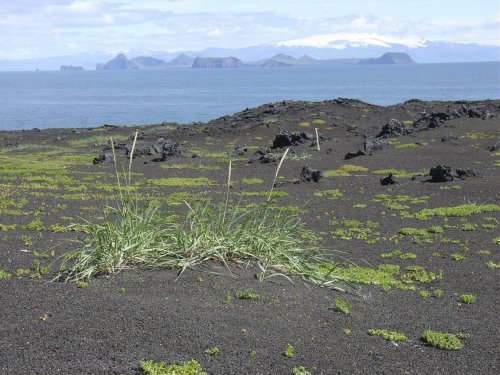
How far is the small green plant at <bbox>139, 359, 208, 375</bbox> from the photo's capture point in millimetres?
8852

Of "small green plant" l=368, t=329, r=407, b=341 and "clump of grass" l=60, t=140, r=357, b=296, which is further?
"clump of grass" l=60, t=140, r=357, b=296

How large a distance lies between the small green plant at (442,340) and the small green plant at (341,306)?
154 centimetres

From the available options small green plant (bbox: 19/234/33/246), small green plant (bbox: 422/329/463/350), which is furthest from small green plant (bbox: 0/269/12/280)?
small green plant (bbox: 422/329/463/350)

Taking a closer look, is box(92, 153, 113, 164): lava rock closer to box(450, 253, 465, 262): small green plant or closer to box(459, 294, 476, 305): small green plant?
box(450, 253, 465, 262): small green plant

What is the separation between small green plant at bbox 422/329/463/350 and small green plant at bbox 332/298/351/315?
1537 mm

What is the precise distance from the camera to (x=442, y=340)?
11.0 meters

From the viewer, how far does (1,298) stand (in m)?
11.5

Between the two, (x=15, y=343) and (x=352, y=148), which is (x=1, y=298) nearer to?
(x=15, y=343)

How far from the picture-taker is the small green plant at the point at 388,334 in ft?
36.3

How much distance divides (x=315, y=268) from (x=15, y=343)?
6706 millimetres

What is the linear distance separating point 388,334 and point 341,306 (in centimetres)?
124

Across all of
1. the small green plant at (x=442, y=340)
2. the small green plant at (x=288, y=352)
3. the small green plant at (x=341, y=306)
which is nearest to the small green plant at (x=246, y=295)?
the small green plant at (x=341, y=306)

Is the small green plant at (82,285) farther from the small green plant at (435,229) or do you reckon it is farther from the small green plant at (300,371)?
the small green plant at (435,229)

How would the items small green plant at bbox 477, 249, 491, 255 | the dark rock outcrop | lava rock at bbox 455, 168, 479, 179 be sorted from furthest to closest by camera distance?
1. the dark rock outcrop
2. lava rock at bbox 455, 168, 479, 179
3. small green plant at bbox 477, 249, 491, 255
